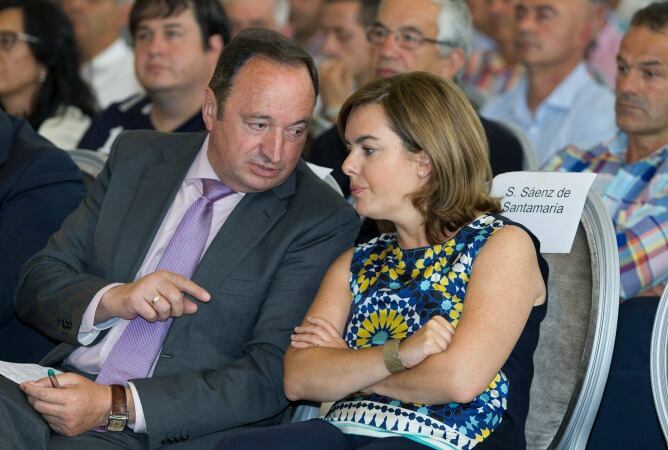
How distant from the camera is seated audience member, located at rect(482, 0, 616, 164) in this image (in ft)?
16.7

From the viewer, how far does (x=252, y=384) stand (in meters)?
2.60

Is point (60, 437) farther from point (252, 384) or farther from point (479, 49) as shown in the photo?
point (479, 49)

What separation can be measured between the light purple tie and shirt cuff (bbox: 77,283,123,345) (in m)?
0.06

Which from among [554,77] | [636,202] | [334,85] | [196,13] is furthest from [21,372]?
[554,77]

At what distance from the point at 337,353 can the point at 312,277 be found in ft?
1.23

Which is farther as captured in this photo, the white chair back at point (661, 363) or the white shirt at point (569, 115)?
the white shirt at point (569, 115)

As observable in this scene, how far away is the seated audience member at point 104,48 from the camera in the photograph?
660 cm

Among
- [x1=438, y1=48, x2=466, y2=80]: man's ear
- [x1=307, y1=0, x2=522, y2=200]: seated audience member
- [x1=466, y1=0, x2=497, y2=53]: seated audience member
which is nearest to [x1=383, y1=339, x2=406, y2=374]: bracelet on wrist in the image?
[x1=307, y1=0, x2=522, y2=200]: seated audience member

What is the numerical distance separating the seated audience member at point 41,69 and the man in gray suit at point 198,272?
1904 millimetres

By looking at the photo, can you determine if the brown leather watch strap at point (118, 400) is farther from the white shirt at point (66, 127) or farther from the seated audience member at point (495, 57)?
the seated audience member at point (495, 57)

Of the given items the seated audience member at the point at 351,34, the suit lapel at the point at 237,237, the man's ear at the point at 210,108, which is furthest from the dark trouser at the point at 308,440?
the seated audience member at the point at 351,34

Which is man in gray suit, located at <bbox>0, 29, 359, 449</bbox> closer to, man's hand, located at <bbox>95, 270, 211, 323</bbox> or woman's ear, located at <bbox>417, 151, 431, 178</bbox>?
man's hand, located at <bbox>95, 270, 211, 323</bbox>

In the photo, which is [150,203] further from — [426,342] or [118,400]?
[426,342]

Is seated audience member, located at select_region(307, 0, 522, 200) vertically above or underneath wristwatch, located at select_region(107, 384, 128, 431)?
above
